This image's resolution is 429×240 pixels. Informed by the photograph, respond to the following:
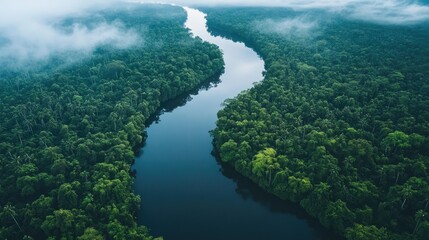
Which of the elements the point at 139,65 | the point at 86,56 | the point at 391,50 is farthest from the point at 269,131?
the point at 86,56

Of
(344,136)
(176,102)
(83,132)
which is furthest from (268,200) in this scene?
(176,102)

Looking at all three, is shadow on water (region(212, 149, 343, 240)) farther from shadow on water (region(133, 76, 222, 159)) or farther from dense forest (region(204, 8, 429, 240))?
shadow on water (region(133, 76, 222, 159))

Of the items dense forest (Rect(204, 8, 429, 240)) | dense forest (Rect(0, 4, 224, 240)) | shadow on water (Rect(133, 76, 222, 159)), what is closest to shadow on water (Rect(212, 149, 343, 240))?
dense forest (Rect(204, 8, 429, 240))

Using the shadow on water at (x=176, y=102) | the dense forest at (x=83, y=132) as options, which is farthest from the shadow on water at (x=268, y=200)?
the shadow on water at (x=176, y=102)

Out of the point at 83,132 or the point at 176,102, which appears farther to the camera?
the point at 176,102

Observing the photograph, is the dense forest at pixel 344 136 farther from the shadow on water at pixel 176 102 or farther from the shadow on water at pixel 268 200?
the shadow on water at pixel 176 102

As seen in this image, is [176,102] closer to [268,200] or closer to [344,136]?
[268,200]

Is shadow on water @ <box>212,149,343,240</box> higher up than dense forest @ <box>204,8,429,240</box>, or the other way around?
dense forest @ <box>204,8,429,240</box>
